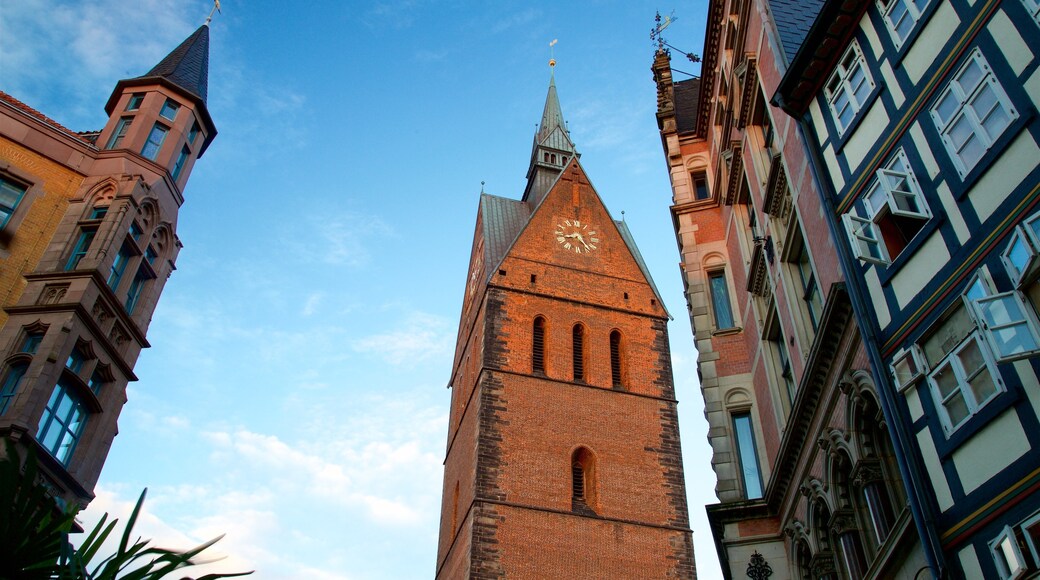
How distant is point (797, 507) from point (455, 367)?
30730 mm

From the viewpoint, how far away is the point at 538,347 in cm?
3725

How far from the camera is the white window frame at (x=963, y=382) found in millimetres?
8375

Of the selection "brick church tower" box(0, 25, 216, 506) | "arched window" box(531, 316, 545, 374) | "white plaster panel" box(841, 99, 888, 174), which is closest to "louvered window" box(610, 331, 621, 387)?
"arched window" box(531, 316, 545, 374)

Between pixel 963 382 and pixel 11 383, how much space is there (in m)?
15.3

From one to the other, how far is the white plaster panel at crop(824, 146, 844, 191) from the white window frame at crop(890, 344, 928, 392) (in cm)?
298

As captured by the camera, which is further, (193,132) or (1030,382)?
(193,132)

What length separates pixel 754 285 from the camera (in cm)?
1683

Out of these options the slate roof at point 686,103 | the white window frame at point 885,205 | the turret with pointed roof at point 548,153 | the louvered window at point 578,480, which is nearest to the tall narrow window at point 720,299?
the slate roof at point 686,103

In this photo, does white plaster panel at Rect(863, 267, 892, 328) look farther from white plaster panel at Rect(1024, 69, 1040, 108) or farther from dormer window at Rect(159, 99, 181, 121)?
dormer window at Rect(159, 99, 181, 121)

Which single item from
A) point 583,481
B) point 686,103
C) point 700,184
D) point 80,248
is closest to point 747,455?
point 700,184

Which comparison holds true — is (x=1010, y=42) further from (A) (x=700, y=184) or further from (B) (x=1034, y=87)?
(A) (x=700, y=184)

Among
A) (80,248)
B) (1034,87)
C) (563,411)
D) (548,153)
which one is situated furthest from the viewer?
(548,153)

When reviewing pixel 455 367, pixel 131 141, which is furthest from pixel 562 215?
pixel 131 141

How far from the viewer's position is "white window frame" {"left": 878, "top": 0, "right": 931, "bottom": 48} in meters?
10.7
